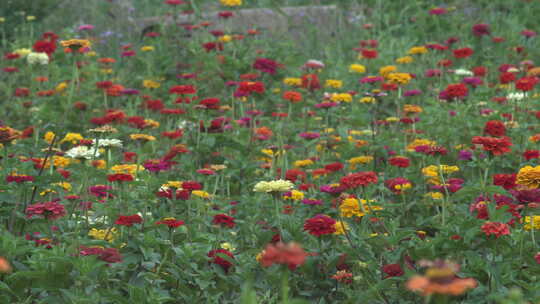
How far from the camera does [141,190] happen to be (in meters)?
2.55

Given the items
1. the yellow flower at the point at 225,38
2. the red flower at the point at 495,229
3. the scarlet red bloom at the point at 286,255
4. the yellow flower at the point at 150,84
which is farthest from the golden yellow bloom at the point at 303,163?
the scarlet red bloom at the point at 286,255

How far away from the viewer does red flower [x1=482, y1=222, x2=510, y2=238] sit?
192 cm

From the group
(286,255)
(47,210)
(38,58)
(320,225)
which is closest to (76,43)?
(47,210)

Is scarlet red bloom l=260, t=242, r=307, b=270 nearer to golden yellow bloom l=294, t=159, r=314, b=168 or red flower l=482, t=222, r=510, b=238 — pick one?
red flower l=482, t=222, r=510, b=238

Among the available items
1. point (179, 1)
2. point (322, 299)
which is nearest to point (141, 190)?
point (322, 299)

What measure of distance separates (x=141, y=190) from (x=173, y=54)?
→ 4.09 m

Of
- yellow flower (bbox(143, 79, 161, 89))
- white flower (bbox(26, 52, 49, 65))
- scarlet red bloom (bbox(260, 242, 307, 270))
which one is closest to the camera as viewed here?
scarlet red bloom (bbox(260, 242, 307, 270))

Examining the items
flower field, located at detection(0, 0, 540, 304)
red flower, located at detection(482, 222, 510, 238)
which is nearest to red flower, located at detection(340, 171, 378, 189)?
flower field, located at detection(0, 0, 540, 304)

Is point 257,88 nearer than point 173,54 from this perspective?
Yes

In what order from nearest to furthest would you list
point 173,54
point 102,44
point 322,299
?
1. point 322,299
2. point 173,54
3. point 102,44

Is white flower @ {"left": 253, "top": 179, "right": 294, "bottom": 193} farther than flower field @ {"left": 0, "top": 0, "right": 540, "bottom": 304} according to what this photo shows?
Yes

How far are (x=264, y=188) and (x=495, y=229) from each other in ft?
2.49

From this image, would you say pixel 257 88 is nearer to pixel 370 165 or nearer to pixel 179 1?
pixel 370 165

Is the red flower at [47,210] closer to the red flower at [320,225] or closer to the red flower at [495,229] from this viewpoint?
the red flower at [320,225]
